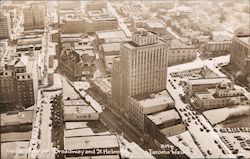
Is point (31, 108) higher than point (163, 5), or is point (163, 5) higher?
point (163, 5)

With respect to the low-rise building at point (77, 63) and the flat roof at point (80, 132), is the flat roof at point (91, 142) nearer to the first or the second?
the flat roof at point (80, 132)

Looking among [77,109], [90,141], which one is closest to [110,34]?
[77,109]

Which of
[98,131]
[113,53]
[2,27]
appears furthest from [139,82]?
[2,27]

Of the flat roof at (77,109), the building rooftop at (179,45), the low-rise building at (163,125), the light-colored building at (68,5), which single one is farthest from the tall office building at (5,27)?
the low-rise building at (163,125)

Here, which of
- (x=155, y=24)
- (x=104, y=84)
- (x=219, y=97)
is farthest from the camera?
(x=155, y=24)

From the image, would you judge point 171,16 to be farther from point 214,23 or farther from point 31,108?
point 31,108

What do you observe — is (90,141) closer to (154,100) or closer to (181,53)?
(154,100)
